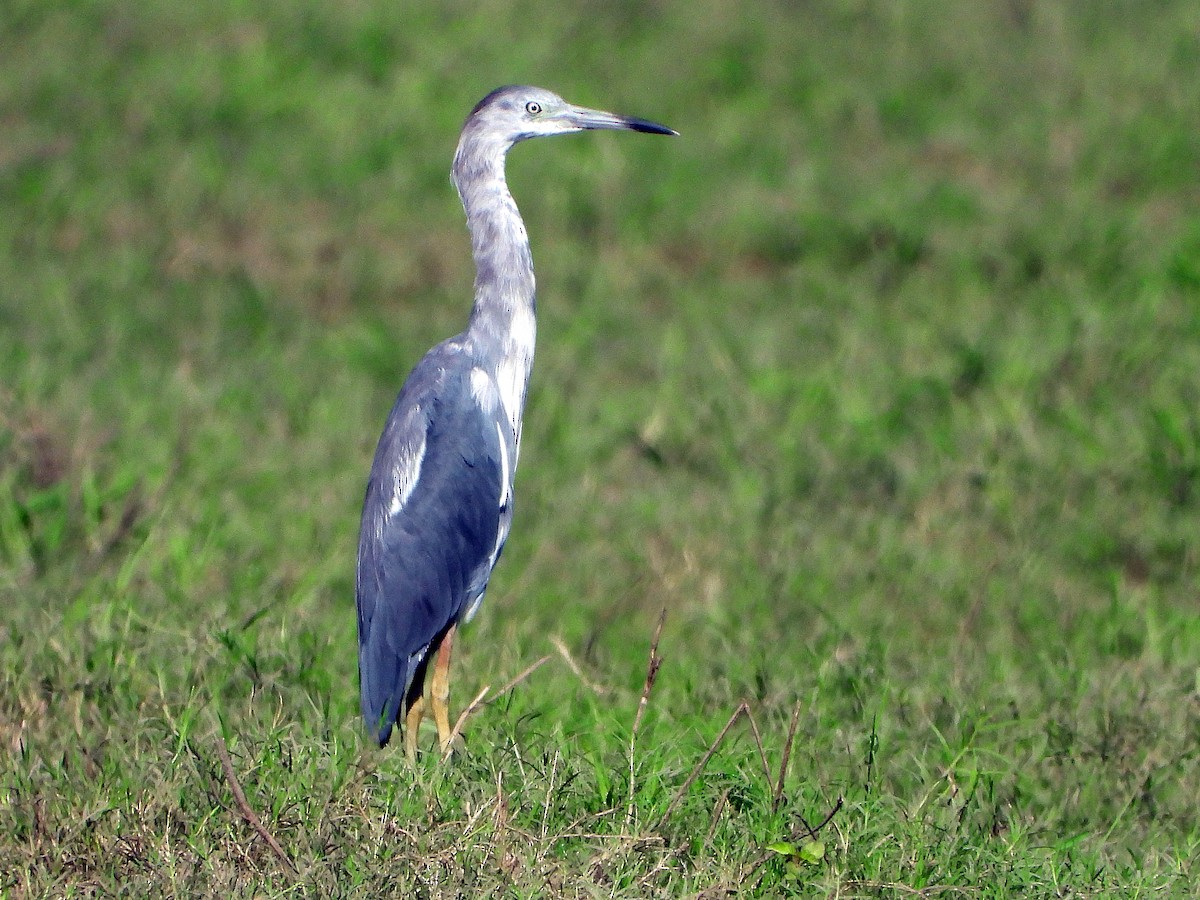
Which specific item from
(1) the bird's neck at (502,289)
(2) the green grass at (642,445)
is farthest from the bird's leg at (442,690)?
(1) the bird's neck at (502,289)

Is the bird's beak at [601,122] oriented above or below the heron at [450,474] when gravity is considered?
above

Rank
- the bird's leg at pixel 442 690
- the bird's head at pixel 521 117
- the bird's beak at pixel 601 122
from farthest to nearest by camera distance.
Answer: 1. the bird's beak at pixel 601 122
2. the bird's head at pixel 521 117
3. the bird's leg at pixel 442 690

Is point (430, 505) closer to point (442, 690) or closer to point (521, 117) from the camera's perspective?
point (442, 690)

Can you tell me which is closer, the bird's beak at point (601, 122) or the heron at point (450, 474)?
the heron at point (450, 474)

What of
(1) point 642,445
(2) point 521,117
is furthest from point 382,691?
(1) point 642,445

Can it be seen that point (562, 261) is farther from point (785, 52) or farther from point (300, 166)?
point (785, 52)

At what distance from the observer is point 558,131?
167 inches

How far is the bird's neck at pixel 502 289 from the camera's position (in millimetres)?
3998

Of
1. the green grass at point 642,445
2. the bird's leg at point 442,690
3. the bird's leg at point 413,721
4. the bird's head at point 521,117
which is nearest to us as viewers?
the green grass at point 642,445

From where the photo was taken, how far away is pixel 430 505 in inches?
155

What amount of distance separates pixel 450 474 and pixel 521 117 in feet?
3.04

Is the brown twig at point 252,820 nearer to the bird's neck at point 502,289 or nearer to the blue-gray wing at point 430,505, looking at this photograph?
the blue-gray wing at point 430,505

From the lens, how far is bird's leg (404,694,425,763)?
361cm

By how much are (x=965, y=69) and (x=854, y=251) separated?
2.05 m
